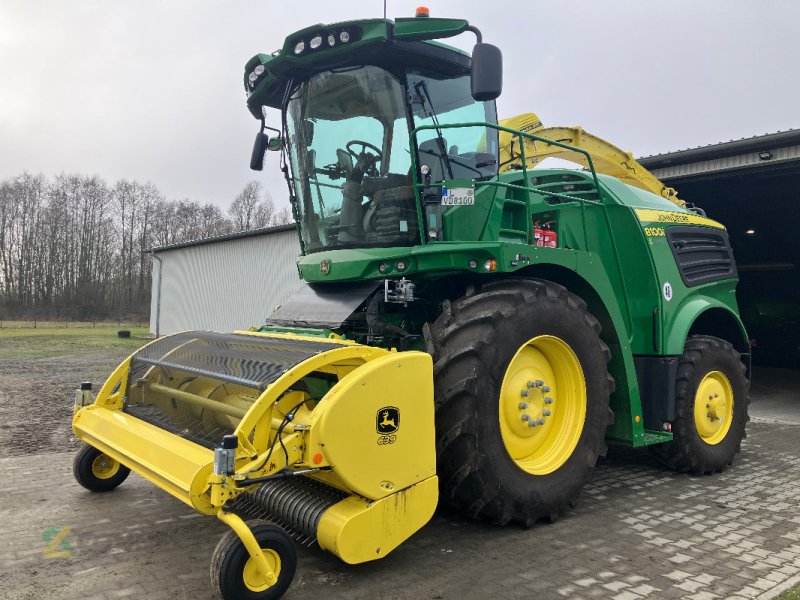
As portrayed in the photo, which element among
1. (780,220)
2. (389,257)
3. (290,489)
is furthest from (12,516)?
(780,220)

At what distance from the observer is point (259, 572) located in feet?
8.17

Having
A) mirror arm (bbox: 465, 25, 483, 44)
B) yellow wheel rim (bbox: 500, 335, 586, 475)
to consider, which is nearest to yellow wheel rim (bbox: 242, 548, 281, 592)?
yellow wheel rim (bbox: 500, 335, 586, 475)

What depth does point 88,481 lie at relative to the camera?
13.3ft

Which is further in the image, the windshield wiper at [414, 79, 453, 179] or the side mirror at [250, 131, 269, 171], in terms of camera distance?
the side mirror at [250, 131, 269, 171]

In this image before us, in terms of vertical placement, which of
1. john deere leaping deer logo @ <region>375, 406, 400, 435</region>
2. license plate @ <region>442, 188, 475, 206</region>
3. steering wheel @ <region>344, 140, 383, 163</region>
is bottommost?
john deere leaping deer logo @ <region>375, 406, 400, 435</region>

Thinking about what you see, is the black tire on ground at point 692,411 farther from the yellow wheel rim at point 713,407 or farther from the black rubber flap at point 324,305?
the black rubber flap at point 324,305

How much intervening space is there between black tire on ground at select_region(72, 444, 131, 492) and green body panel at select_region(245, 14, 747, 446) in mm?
1609

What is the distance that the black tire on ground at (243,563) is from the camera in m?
2.40

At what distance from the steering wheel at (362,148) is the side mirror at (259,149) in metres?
0.93

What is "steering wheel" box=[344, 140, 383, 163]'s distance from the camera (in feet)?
13.2

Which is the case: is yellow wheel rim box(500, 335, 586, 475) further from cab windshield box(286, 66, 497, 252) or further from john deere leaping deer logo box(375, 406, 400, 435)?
cab windshield box(286, 66, 497, 252)

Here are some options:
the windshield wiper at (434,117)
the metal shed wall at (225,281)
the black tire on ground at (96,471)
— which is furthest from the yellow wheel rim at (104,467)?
the metal shed wall at (225,281)

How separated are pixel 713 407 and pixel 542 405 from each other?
2106 millimetres

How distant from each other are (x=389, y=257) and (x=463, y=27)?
1421 mm
